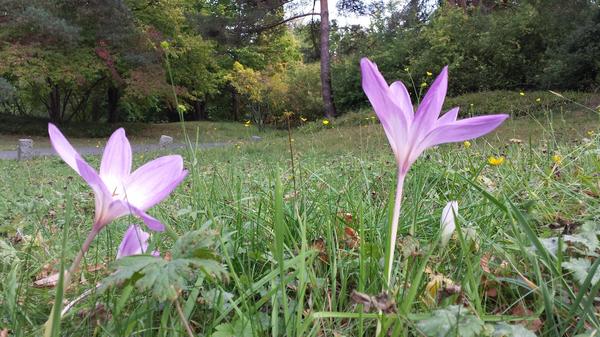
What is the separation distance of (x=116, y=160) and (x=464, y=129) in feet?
1.42

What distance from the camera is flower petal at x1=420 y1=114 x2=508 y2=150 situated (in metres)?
0.58

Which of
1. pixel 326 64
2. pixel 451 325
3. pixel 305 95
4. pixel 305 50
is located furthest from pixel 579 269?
pixel 305 50

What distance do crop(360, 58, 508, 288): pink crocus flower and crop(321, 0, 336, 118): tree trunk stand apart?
56.4 feet

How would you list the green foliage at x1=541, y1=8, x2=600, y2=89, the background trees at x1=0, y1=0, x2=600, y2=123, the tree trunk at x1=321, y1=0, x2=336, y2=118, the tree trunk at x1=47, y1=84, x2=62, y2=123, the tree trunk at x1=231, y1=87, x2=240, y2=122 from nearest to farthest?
the green foliage at x1=541, y1=8, x2=600, y2=89, the background trees at x1=0, y1=0, x2=600, y2=123, the tree trunk at x1=321, y1=0, x2=336, y2=118, the tree trunk at x1=47, y1=84, x2=62, y2=123, the tree trunk at x1=231, y1=87, x2=240, y2=122

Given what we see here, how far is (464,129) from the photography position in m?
0.60

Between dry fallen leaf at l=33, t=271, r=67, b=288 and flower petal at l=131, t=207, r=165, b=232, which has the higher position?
flower petal at l=131, t=207, r=165, b=232

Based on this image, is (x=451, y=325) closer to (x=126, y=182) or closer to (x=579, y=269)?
(x=579, y=269)

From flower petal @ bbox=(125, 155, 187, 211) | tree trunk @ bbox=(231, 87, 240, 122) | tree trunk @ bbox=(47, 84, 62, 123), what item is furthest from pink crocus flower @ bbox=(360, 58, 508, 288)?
tree trunk @ bbox=(231, 87, 240, 122)

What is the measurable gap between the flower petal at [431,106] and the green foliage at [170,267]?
31 centimetres

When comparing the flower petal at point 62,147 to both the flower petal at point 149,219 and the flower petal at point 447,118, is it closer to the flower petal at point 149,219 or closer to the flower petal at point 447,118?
the flower petal at point 149,219

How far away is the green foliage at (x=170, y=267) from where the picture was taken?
0.54 meters

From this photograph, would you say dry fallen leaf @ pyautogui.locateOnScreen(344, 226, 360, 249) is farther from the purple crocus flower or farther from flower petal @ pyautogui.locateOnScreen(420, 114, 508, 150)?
the purple crocus flower

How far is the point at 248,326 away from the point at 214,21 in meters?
18.7

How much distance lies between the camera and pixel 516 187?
5.58ft
